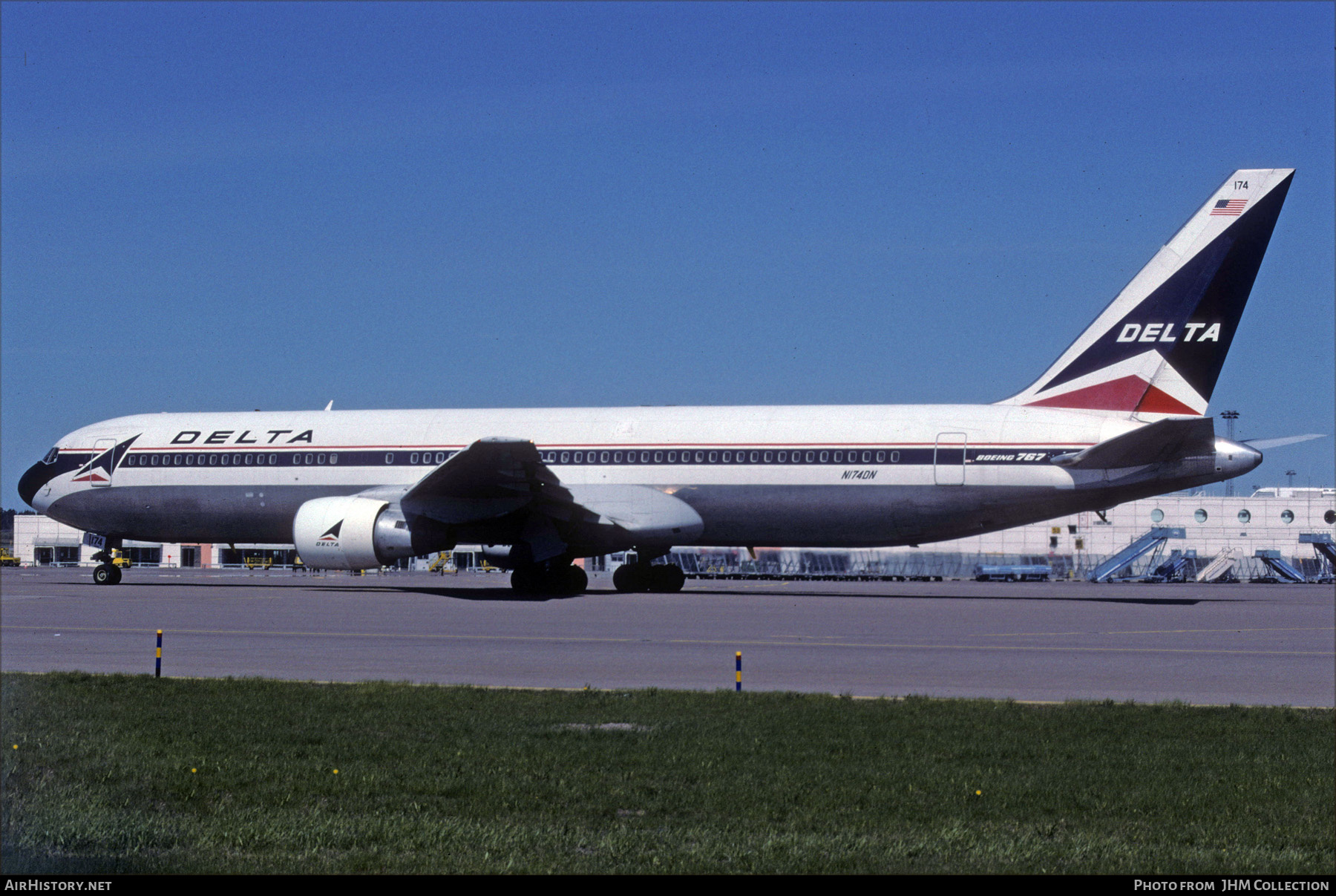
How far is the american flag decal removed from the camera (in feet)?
99.5

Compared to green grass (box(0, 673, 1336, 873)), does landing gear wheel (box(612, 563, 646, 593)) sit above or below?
above

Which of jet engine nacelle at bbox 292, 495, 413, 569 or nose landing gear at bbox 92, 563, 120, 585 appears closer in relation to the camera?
jet engine nacelle at bbox 292, 495, 413, 569

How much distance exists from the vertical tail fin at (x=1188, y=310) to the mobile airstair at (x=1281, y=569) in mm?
40187

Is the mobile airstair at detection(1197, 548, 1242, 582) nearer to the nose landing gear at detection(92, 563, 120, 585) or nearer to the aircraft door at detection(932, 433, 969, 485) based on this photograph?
the aircraft door at detection(932, 433, 969, 485)

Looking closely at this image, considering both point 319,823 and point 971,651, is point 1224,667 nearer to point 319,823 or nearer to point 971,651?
point 971,651

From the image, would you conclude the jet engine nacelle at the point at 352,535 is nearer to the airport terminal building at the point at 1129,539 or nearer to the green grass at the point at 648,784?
the green grass at the point at 648,784

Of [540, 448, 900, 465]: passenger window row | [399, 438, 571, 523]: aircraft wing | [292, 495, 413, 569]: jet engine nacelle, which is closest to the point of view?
[399, 438, 571, 523]: aircraft wing

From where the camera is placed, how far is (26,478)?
3906 cm

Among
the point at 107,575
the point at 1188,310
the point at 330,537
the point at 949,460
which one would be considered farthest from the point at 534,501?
the point at 1188,310

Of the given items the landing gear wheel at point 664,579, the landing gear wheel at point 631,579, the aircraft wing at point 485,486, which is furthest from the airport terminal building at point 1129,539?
the aircraft wing at point 485,486

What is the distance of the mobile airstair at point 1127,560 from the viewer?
213ft

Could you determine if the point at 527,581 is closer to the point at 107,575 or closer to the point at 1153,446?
the point at 107,575

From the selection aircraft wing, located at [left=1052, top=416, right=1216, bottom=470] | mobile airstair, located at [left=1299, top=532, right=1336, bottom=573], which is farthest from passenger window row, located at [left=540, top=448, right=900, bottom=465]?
mobile airstair, located at [left=1299, top=532, right=1336, bottom=573]

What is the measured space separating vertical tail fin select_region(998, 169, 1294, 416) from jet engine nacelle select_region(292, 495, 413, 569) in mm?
17143
